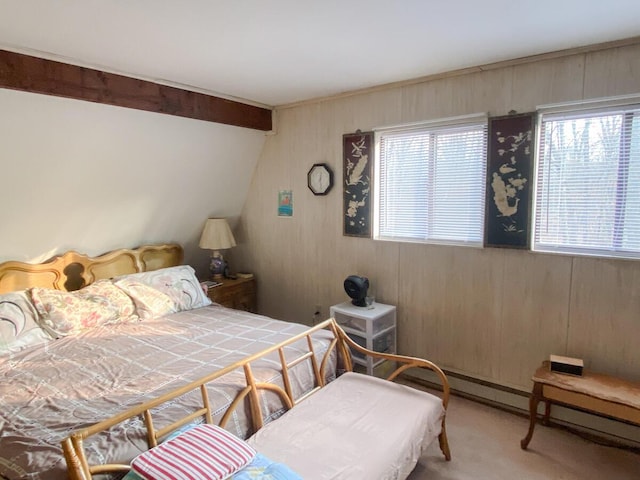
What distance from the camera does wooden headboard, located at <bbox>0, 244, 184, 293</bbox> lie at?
2889 millimetres

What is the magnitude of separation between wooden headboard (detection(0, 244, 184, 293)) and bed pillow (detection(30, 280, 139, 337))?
28cm

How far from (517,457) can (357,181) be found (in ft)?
7.40

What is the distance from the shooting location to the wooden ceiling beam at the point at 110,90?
2277mm

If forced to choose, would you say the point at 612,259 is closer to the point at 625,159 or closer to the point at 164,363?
the point at 625,159

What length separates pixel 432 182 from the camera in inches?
121

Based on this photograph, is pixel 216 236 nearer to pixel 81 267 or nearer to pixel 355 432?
→ pixel 81 267

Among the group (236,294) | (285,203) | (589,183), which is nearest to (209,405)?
(236,294)

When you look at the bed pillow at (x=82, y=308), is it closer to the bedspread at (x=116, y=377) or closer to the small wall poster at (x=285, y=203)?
the bedspread at (x=116, y=377)

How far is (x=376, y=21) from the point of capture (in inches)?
78.2

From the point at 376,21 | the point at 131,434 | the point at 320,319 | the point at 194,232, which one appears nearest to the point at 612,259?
the point at 376,21

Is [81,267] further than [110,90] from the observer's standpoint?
Yes

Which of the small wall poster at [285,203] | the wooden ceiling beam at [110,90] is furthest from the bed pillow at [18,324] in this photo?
the small wall poster at [285,203]

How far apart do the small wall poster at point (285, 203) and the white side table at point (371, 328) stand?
3.89ft

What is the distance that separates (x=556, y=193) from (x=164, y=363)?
8.76 ft
